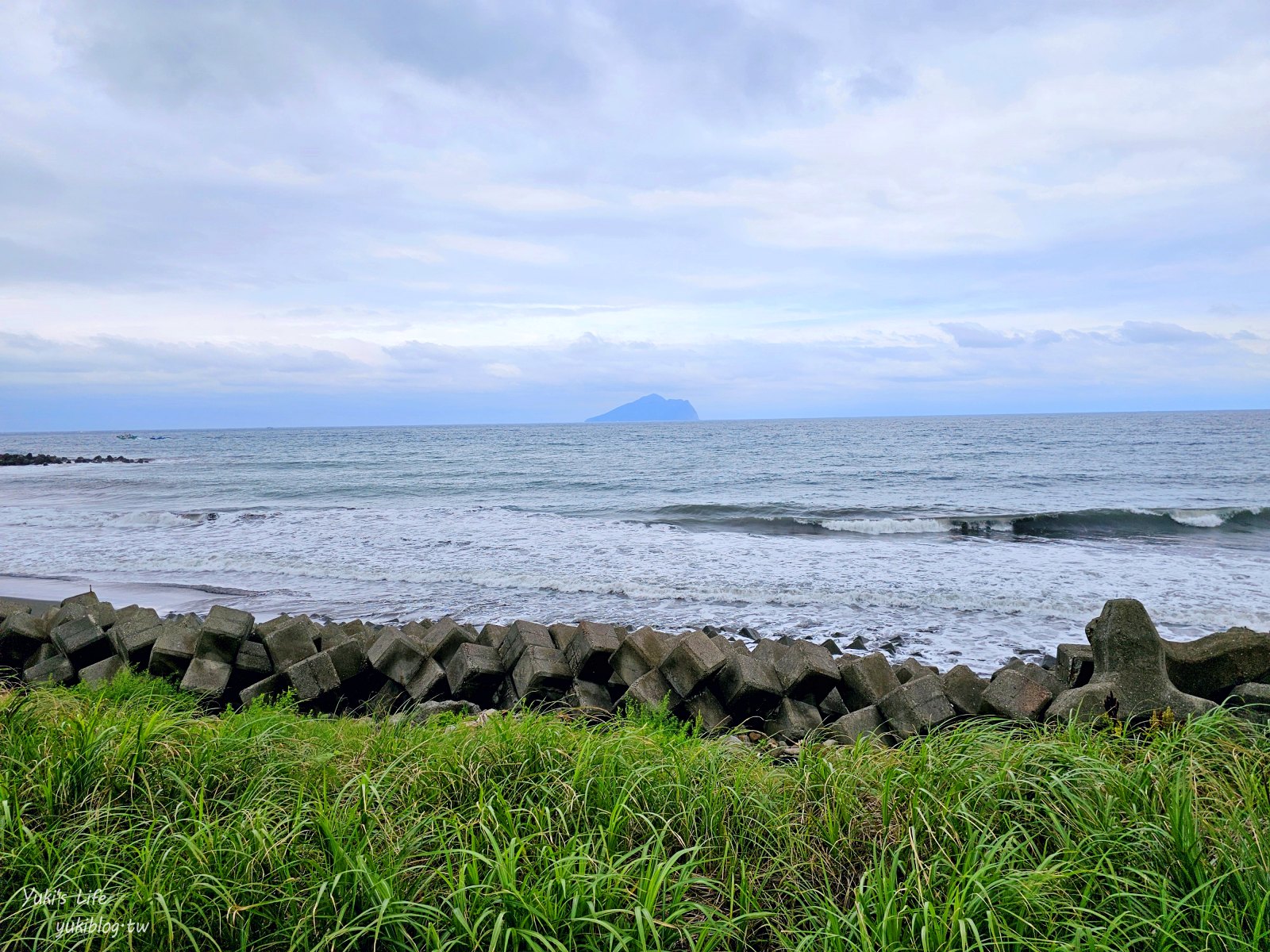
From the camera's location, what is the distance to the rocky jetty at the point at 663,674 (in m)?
4.18

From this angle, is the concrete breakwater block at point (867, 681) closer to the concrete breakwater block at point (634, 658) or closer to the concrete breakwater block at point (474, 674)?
the concrete breakwater block at point (634, 658)

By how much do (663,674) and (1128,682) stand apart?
2.67 meters

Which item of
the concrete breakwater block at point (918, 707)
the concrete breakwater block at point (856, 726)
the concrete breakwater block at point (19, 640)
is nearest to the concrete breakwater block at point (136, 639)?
the concrete breakwater block at point (19, 640)

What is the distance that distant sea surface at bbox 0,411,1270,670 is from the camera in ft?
32.0

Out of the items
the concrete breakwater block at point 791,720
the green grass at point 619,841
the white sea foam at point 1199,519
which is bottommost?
the white sea foam at point 1199,519

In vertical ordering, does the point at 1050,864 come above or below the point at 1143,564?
above

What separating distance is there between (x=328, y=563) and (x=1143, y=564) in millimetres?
14472

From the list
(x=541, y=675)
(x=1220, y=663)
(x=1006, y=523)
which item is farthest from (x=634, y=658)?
(x=1006, y=523)

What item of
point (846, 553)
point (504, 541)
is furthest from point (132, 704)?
point (846, 553)

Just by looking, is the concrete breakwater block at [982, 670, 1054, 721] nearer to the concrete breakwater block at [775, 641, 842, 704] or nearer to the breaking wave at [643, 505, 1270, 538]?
the concrete breakwater block at [775, 641, 842, 704]

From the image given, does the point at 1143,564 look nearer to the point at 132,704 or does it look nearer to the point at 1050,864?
the point at 1050,864

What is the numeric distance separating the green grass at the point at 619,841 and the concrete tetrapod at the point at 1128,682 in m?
0.68

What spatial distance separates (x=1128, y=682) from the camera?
4055 mm

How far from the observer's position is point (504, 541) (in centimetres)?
1556
